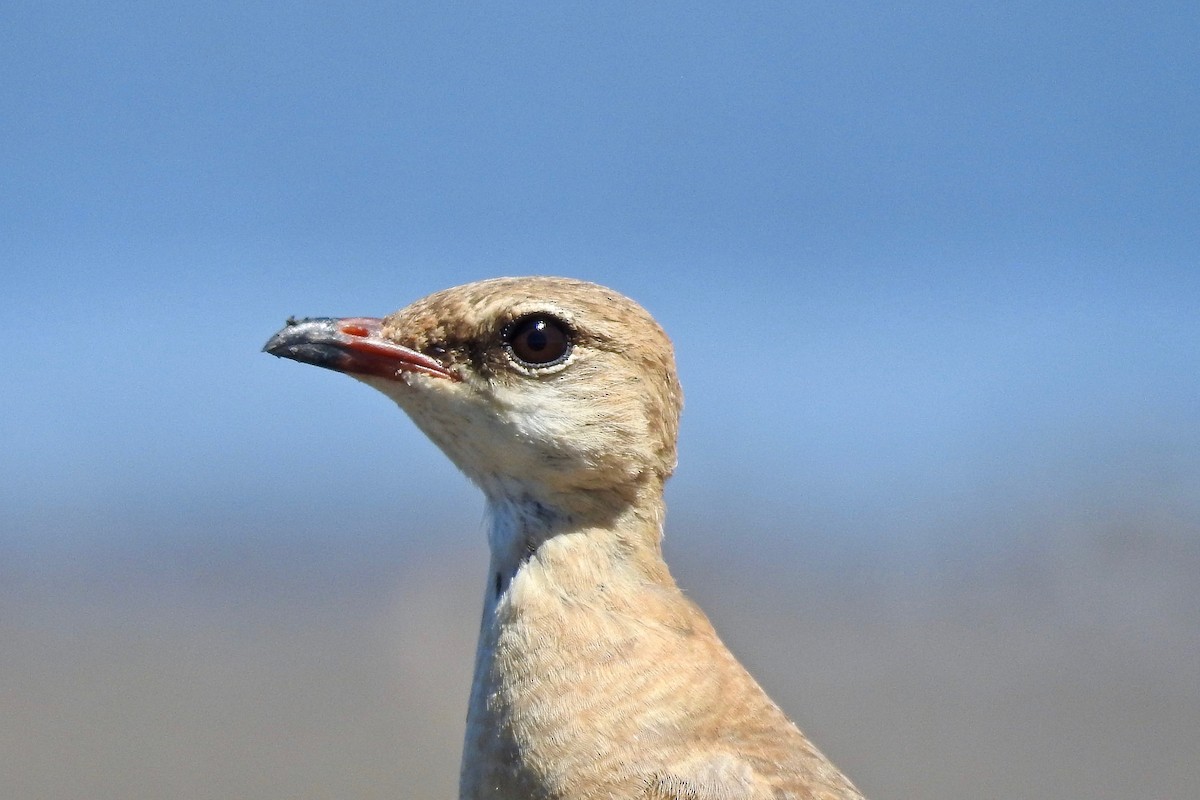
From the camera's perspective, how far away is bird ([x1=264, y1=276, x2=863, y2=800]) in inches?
163

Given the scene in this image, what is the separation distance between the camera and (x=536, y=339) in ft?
15.7

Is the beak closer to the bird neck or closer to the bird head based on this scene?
the bird head

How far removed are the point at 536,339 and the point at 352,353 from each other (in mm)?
786

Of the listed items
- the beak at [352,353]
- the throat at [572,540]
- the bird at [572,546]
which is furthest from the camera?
the beak at [352,353]

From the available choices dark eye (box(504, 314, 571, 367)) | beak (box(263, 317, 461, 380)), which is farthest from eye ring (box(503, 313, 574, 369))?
beak (box(263, 317, 461, 380))

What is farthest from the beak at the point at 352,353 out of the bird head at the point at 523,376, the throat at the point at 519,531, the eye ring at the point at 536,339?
the throat at the point at 519,531

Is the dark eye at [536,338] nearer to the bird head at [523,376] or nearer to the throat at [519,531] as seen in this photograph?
the bird head at [523,376]

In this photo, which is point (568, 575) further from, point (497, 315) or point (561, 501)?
point (497, 315)

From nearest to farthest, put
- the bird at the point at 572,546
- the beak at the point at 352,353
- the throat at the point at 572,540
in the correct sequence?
1. the bird at the point at 572,546
2. the throat at the point at 572,540
3. the beak at the point at 352,353

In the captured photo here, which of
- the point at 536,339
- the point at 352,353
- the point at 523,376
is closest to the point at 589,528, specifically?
the point at 523,376

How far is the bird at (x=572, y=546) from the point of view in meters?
4.15

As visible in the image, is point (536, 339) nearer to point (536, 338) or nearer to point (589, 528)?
point (536, 338)

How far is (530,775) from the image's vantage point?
13.4ft

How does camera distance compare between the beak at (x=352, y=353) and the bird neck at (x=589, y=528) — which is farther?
the beak at (x=352, y=353)
